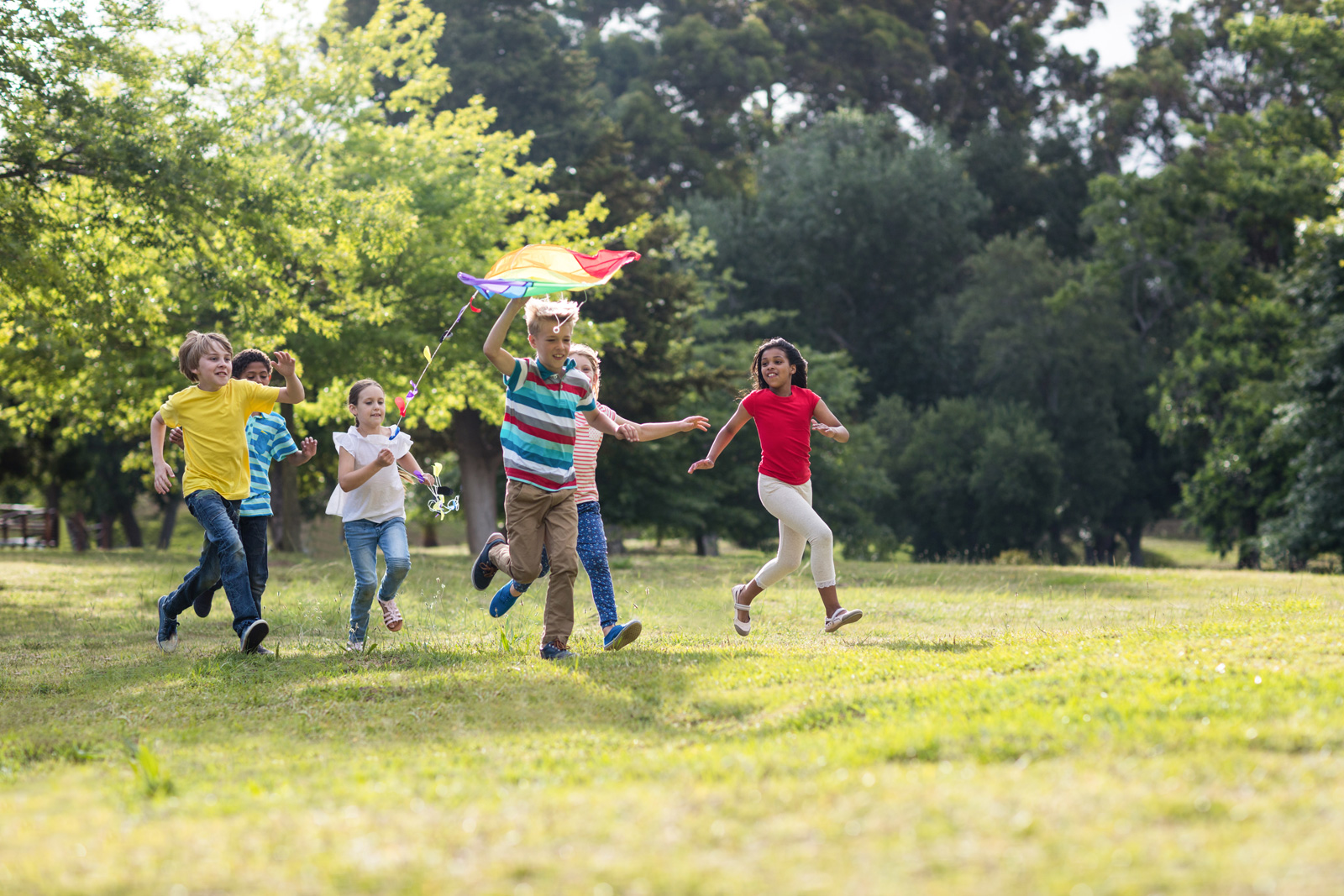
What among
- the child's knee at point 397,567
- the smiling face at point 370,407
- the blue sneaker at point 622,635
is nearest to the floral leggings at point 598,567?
the blue sneaker at point 622,635

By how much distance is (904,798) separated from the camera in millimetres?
4008

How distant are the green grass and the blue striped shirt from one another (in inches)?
43.9

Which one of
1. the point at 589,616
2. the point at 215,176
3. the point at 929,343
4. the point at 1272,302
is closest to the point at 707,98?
the point at 929,343

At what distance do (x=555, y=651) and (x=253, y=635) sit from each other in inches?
84.5

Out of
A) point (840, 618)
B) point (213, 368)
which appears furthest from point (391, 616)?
point (840, 618)

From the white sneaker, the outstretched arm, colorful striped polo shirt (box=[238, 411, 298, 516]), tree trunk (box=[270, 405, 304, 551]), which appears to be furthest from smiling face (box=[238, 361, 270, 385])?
tree trunk (box=[270, 405, 304, 551])

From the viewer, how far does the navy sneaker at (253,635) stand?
27.1 ft

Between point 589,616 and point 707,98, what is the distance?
127ft

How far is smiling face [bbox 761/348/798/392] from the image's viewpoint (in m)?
9.03

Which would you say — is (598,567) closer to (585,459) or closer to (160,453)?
(585,459)

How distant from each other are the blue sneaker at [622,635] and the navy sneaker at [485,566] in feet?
3.34

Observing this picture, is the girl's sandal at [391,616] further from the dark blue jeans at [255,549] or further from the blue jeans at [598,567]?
the blue jeans at [598,567]

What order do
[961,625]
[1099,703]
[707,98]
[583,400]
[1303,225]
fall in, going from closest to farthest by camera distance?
[1099,703]
[583,400]
[961,625]
[1303,225]
[707,98]

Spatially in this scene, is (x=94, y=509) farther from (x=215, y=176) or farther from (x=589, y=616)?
(x=589, y=616)
